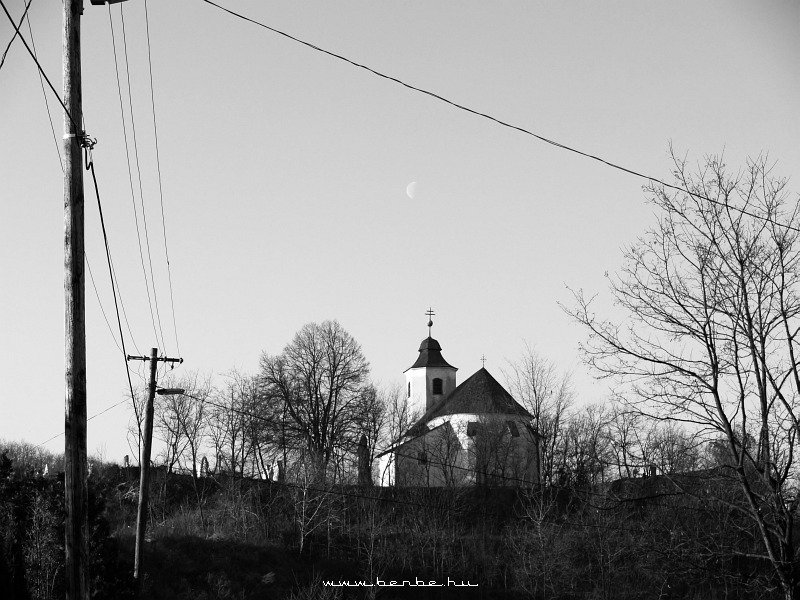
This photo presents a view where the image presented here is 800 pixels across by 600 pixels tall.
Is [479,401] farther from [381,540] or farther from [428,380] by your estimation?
[381,540]

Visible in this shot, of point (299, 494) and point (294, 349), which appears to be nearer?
point (299, 494)

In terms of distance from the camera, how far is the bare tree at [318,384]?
211 feet

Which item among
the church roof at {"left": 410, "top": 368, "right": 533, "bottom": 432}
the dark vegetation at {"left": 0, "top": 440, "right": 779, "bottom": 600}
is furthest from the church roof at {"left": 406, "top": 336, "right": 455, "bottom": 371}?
the dark vegetation at {"left": 0, "top": 440, "right": 779, "bottom": 600}

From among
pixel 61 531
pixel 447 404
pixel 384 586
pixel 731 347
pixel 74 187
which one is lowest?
pixel 384 586

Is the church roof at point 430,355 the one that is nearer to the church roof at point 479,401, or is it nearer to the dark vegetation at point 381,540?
the church roof at point 479,401

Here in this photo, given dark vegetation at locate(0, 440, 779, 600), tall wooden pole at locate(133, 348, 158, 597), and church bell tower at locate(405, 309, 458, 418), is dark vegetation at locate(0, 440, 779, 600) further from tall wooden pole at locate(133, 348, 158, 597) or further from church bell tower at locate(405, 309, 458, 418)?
church bell tower at locate(405, 309, 458, 418)

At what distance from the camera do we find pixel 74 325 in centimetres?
1030

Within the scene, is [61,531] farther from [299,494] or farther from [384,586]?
[299,494]

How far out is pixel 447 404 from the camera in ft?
248

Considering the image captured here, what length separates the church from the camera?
211 feet

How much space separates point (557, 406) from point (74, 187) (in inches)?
2268

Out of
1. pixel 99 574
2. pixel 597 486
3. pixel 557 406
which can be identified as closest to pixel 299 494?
pixel 597 486

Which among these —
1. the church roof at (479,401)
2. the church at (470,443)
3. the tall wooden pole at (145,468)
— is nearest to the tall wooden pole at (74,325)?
the tall wooden pole at (145,468)

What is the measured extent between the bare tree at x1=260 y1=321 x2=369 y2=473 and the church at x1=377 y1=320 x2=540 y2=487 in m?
4.26
